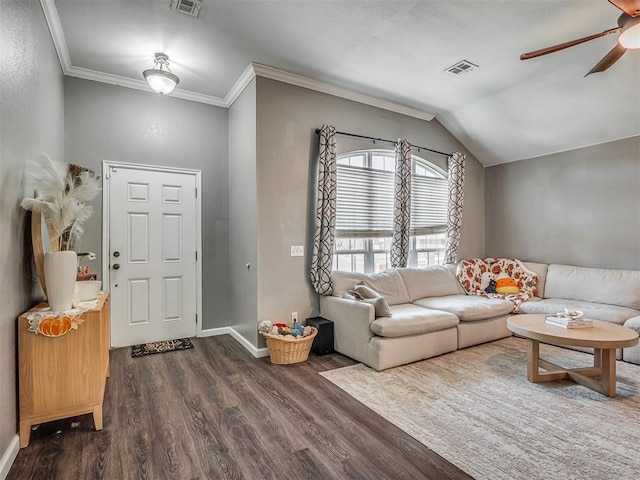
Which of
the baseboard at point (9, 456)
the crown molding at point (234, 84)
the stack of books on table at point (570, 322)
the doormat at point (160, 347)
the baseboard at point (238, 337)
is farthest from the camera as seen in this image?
the doormat at point (160, 347)

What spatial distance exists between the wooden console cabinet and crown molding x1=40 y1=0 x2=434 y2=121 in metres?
2.52

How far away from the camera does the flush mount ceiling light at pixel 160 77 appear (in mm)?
3348

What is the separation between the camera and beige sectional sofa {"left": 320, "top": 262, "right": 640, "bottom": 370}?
3355 mm

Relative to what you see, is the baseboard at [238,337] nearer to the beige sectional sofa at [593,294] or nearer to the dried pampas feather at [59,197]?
the dried pampas feather at [59,197]

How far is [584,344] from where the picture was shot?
267 cm

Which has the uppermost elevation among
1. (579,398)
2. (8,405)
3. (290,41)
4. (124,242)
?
(290,41)

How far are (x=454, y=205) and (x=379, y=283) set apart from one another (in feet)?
6.54

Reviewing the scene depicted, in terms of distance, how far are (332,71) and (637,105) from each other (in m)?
3.49

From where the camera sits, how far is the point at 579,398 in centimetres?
271

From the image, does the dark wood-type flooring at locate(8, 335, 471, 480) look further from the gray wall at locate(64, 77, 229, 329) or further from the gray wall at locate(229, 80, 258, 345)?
the gray wall at locate(64, 77, 229, 329)

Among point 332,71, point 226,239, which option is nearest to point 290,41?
point 332,71

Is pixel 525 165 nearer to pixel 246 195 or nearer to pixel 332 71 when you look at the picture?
pixel 332 71

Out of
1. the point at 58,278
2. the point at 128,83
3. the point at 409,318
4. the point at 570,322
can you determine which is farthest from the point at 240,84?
the point at 570,322

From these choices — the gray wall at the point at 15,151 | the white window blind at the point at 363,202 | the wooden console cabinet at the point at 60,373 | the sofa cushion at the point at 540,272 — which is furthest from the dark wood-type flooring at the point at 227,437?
the sofa cushion at the point at 540,272
